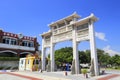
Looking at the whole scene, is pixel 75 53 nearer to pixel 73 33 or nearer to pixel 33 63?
pixel 73 33

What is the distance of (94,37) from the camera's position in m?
14.4

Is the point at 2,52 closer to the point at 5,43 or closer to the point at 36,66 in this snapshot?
the point at 5,43

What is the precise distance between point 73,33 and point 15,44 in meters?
21.0

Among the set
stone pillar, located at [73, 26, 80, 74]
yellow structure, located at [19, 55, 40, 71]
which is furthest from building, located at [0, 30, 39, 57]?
stone pillar, located at [73, 26, 80, 74]

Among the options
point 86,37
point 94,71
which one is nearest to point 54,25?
point 86,37

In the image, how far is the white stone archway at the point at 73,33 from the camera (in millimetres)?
14528

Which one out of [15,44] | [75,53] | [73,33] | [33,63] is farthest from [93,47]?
[15,44]

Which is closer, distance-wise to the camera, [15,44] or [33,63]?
[33,63]

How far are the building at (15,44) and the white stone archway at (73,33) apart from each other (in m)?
12.9

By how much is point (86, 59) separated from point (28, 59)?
22.2 metres

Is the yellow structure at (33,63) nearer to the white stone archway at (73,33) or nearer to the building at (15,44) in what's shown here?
the white stone archway at (73,33)

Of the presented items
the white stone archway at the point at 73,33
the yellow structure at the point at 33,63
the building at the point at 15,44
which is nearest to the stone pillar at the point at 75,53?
the white stone archway at the point at 73,33

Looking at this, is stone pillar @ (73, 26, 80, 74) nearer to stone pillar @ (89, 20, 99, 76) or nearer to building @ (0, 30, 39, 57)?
stone pillar @ (89, 20, 99, 76)

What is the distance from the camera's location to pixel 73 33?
1673cm
